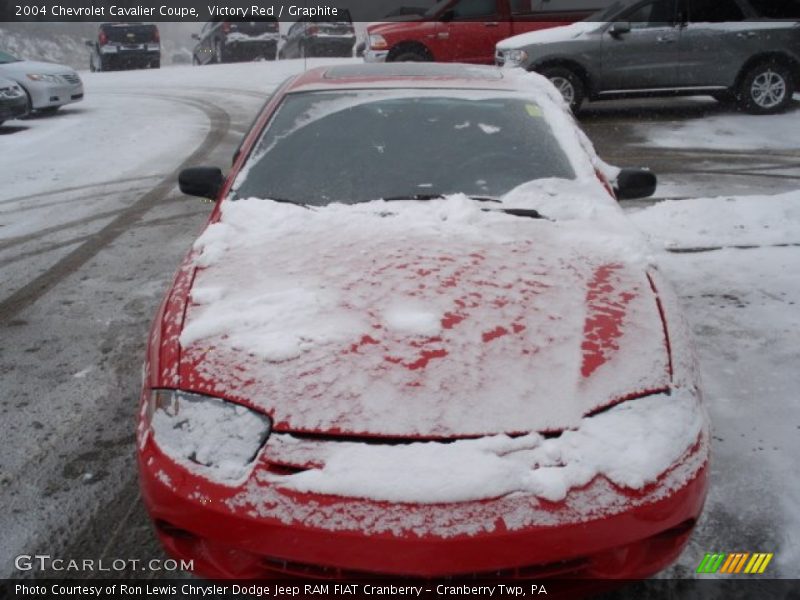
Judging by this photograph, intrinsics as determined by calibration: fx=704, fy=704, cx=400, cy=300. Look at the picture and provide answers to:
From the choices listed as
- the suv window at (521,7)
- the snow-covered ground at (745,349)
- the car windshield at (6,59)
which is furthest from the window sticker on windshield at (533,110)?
the car windshield at (6,59)

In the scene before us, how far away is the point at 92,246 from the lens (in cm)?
551

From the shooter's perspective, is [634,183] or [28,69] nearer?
[634,183]

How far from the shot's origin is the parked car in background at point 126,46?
2522 cm

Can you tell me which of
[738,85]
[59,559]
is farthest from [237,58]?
[59,559]

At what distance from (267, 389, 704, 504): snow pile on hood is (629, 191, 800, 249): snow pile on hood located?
3703 mm

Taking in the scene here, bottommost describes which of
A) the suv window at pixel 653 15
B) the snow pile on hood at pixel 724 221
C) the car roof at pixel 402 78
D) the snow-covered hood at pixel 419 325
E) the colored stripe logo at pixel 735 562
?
the colored stripe logo at pixel 735 562

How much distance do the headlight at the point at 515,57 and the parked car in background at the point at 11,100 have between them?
7.83m

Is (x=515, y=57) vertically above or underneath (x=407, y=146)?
above

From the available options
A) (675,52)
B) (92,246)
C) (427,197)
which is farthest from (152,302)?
(675,52)

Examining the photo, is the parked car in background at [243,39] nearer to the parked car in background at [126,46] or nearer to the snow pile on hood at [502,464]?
the parked car in background at [126,46]

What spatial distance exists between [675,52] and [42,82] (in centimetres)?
1047

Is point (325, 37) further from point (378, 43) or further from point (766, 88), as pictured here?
point (766, 88)

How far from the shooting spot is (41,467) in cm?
270

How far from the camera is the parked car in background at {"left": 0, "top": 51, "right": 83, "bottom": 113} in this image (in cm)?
1216
